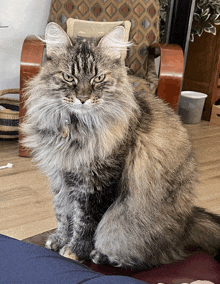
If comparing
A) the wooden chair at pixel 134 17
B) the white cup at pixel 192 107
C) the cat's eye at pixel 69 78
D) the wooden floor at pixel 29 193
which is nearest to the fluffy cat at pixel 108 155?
the cat's eye at pixel 69 78

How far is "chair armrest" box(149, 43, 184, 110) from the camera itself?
7.21 ft

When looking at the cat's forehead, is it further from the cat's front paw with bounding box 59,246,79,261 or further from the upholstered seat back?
the upholstered seat back

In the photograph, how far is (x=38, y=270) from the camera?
0.45 metres

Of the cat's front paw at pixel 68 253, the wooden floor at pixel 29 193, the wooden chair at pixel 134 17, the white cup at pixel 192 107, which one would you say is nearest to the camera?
the cat's front paw at pixel 68 253

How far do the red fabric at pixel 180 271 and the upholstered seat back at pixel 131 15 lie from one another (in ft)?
5.26

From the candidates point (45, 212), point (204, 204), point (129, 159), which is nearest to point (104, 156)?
point (129, 159)

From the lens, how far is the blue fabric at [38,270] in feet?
1.41

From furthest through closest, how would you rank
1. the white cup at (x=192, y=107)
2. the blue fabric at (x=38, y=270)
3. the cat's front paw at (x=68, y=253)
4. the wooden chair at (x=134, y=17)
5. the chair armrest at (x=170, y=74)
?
the white cup at (x=192, y=107), the wooden chair at (x=134, y=17), the chair armrest at (x=170, y=74), the cat's front paw at (x=68, y=253), the blue fabric at (x=38, y=270)

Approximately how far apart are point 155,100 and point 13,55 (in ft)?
6.43

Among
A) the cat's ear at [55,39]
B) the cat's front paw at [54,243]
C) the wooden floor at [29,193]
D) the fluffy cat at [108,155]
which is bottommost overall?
the wooden floor at [29,193]

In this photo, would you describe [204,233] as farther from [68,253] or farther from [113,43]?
[113,43]

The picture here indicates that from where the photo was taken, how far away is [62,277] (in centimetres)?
44

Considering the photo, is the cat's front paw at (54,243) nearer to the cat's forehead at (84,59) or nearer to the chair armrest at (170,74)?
the cat's forehead at (84,59)

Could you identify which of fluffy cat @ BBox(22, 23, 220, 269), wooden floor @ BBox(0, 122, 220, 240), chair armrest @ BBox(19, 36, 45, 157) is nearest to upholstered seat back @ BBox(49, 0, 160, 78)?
chair armrest @ BBox(19, 36, 45, 157)
